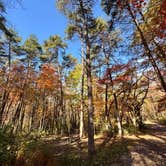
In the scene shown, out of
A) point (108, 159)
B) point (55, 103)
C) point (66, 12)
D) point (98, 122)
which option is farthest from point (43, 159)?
point (55, 103)

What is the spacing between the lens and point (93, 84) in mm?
17422

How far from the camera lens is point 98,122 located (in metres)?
17.0

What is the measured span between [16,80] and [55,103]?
11632 millimetres

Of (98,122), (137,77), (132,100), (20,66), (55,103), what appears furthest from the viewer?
(55,103)

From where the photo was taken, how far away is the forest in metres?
6.16

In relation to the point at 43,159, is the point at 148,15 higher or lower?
higher

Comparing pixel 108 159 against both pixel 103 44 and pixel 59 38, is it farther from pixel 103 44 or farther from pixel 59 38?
pixel 59 38

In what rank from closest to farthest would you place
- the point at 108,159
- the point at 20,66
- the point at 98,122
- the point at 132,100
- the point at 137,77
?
the point at 108,159, the point at 137,77, the point at 132,100, the point at 98,122, the point at 20,66

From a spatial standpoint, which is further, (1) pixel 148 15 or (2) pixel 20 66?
(2) pixel 20 66

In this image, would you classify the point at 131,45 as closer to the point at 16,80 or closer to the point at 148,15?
the point at 148,15

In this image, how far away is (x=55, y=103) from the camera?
2806 cm

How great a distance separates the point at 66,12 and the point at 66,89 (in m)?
14.5

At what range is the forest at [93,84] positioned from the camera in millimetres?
6164

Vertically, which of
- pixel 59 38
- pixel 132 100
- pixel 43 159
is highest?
pixel 59 38
